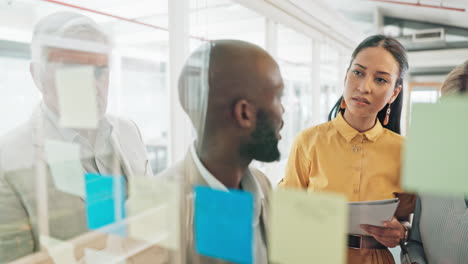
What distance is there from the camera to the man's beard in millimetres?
571

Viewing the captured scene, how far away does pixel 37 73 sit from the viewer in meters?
0.80

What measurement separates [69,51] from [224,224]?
581mm

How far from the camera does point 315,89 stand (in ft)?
2.02

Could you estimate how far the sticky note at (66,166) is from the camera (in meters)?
0.84

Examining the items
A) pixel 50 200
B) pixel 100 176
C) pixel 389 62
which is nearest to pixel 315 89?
pixel 389 62

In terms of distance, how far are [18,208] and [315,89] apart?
833 mm

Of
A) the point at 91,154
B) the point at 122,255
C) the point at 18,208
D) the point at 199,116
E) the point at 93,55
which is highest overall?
the point at 93,55

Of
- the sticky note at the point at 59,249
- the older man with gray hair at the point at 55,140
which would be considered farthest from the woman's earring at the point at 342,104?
the sticky note at the point at 59,249

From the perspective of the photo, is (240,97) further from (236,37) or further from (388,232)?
(388,232)

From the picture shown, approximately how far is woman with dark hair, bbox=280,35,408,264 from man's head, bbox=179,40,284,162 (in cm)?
10

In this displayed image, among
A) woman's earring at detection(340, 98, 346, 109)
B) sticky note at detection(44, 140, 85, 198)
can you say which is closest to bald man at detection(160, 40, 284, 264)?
woman's earring at detection(340, 98, 346, 109)

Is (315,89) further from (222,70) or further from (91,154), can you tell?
(91,154)

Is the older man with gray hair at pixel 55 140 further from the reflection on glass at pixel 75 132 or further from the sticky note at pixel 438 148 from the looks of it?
the sticky note at pixel 438 148

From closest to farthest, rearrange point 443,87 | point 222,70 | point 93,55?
point 443,87
point 222,70
point 93,55
